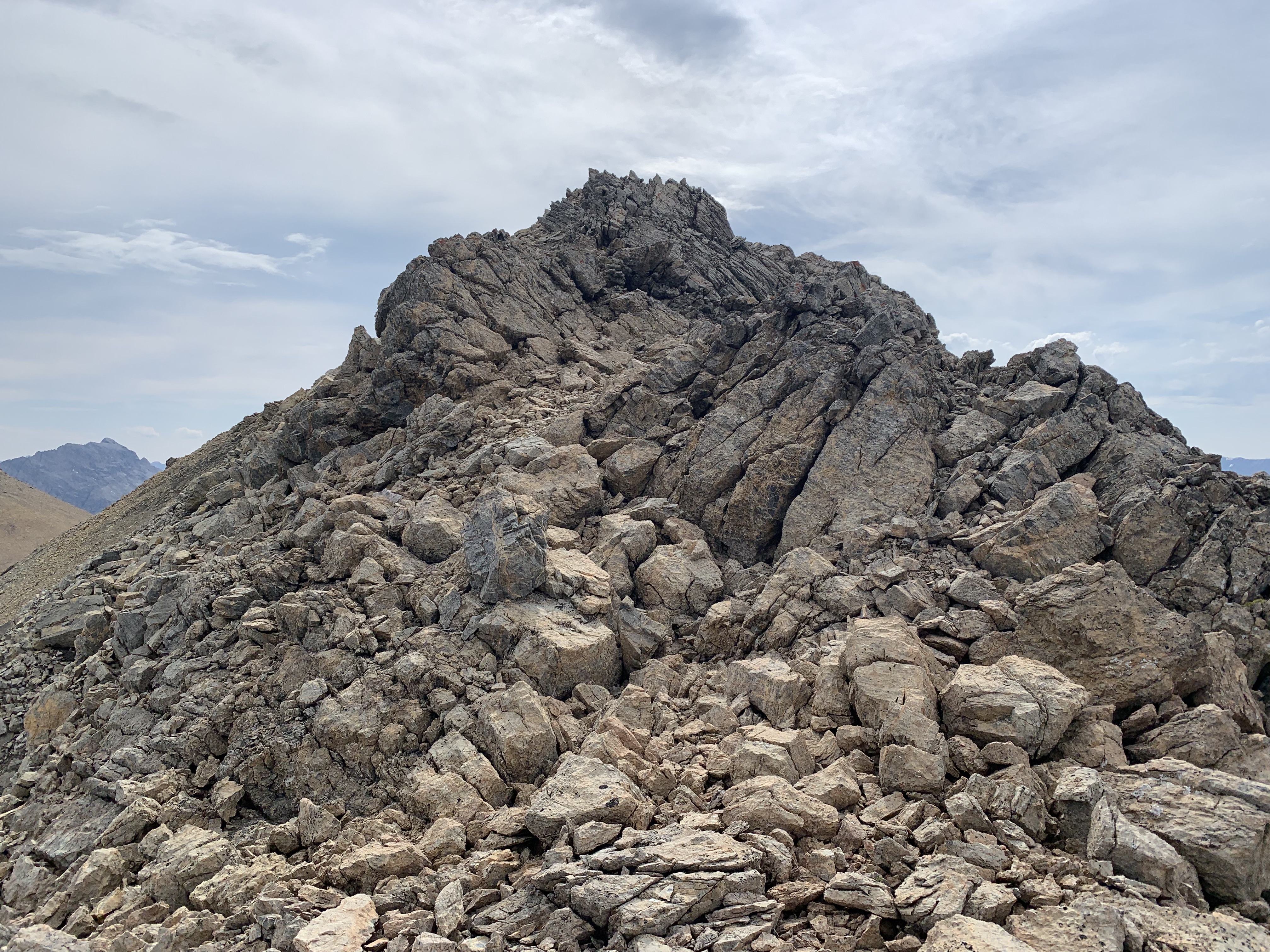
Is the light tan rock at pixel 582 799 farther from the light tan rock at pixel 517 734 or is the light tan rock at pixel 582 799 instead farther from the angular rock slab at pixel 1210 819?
the angular rock slab at pixel 1210 819

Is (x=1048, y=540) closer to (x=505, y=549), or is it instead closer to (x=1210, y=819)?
(x=1210, y=819)

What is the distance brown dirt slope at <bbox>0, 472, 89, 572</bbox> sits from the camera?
363 ft

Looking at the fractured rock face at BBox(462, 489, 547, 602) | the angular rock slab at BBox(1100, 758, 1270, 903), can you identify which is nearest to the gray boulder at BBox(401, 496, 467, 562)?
the fractured rock face at BBox(462, 489, 547, 602)

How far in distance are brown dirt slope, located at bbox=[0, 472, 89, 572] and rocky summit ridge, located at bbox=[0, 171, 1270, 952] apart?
309 feet

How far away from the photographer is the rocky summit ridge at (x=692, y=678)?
13555 millimetres

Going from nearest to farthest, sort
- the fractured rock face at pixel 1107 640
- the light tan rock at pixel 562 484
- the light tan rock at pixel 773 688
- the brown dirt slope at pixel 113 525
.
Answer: the fractured rock face at pixel 1107 640, the light tan rock at pixel 773 688, the light tan rock at pixel 562 484, the brown dirt slope at pixel 113 525

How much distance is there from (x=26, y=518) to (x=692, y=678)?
5823 inches

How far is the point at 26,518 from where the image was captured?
122375 millimetres

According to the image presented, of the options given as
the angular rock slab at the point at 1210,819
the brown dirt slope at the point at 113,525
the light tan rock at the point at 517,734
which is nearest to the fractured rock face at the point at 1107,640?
the angular rock slab at the point at 1210,819

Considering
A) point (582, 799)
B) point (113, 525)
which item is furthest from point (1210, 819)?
point (113, 525)

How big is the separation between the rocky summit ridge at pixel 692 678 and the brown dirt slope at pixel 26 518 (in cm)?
9413

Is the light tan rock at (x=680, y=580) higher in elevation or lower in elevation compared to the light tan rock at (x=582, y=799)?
higher

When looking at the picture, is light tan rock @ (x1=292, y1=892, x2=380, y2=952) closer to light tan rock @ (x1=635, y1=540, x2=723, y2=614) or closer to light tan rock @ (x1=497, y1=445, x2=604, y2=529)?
light tan rock @ (x1=635, y1=540, x2=723, y2=614)

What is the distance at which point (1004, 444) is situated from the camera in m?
26.9
